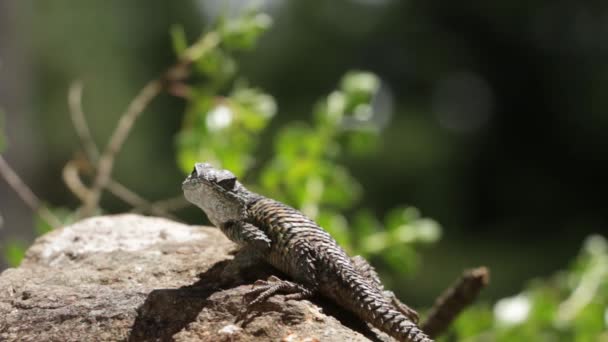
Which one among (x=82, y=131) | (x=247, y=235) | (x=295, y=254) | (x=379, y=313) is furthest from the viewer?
(x=82, y=131)

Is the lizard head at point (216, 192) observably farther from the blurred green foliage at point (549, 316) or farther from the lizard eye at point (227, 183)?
the blurred green foliage at point (549, 316)

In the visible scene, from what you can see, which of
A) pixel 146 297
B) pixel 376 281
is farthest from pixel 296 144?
pixel 146 297

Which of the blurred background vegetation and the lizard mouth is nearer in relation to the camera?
the lizard mouth

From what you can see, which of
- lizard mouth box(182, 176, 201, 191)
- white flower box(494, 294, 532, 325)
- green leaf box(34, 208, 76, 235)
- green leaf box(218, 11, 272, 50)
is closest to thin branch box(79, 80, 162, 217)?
green leaf box(34, 208, 76, 235)

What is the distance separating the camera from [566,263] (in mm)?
Result: 11039

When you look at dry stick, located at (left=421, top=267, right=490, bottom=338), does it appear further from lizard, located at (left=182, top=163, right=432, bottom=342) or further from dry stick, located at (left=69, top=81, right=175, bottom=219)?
dry stick, located at (left=69, top=81, right=175, bottom=219)

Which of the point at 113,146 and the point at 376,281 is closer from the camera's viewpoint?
the point at 376,281

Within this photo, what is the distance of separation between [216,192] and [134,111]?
4.16 feet

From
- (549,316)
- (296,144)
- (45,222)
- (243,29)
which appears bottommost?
(549,316)

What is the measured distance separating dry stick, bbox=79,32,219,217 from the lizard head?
1.13 meters

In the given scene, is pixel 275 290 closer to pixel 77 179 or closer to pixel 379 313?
pixel 379 313

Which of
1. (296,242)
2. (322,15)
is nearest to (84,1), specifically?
(322,15)

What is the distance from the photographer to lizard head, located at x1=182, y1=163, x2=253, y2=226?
103 inches

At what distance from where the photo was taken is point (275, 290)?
7.25 ft
